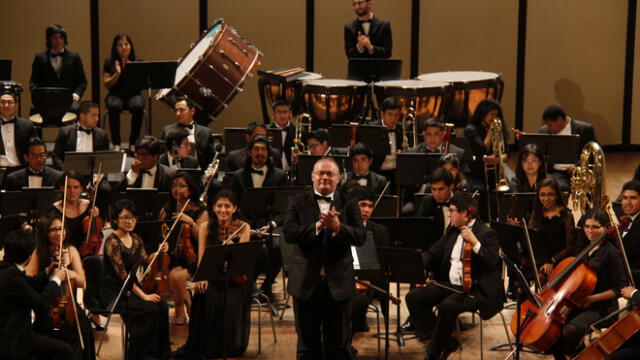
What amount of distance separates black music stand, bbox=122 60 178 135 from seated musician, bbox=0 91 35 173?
1.25m

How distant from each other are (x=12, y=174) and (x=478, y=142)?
398 centimetres

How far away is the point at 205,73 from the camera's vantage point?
9.99 meters

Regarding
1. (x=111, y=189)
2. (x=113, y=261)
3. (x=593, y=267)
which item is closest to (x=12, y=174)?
(x=111, y=189)

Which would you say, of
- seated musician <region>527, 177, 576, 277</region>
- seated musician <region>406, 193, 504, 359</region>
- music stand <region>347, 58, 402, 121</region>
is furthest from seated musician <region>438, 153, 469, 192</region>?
music stand <region>347, 58, 402, 121</region>

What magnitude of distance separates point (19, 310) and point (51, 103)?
482cm

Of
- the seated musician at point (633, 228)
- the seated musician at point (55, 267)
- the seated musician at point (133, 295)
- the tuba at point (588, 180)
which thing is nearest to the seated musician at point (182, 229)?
the seated musician at point (133, 295)

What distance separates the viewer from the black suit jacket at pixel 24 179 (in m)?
7.91

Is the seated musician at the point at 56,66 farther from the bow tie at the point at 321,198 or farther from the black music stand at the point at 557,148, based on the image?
the bow tie at the point at 321,198

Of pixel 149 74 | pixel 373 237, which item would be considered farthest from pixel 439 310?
pixel 149 74

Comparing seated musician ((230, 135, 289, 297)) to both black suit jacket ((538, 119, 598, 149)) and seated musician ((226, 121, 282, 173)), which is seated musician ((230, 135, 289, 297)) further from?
black suit jacket ((538, 119, 598, 149))

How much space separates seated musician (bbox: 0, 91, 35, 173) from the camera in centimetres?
870

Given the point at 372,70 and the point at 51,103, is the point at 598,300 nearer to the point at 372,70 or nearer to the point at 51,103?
the point at 372,70

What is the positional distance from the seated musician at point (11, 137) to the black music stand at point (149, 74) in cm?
125

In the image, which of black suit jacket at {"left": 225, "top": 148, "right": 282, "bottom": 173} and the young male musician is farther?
black suit jacket at {"left": 225, "top": 148, "right": 282, "bottom": 173}
